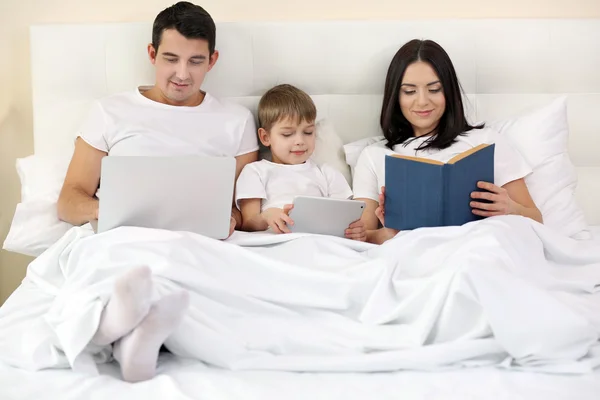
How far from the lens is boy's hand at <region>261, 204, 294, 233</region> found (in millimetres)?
1989

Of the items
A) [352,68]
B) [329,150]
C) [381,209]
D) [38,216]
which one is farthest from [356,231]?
[38,216]

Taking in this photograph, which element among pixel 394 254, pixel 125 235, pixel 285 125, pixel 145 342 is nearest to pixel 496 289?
pixel 394 254

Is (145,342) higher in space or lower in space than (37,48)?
lower

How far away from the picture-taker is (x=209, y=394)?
1297mm

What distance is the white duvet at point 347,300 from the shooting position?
1.41 m

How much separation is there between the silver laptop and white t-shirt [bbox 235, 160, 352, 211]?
1.25ft

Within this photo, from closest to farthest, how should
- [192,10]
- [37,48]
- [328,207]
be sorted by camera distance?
[328,207] → [192,10] → [37,48]

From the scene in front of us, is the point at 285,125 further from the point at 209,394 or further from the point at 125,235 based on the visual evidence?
the point at 209,394

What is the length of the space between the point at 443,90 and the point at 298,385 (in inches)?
49.0

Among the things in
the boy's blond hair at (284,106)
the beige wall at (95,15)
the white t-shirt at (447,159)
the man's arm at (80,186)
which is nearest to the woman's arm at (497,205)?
the white t-shirt at (447,159)

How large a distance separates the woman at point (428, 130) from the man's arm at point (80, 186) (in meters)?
0.81

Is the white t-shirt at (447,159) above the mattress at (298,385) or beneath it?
above

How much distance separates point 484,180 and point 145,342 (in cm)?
105

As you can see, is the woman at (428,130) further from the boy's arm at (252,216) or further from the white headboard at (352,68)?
the boy's arm at (252,216)
